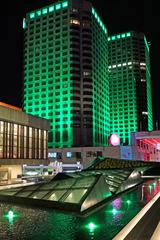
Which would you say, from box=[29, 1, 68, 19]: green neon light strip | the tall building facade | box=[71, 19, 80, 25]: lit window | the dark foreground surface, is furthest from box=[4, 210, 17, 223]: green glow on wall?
box=[29, 1, 68, 19]: green neon light strip

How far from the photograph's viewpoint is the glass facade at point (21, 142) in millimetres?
56125

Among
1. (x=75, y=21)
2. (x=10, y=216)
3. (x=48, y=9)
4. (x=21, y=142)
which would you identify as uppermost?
(x=48, y=9)

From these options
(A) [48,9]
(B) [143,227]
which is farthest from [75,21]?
(B) [143,227]

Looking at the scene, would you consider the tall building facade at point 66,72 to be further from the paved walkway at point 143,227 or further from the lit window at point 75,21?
the paved walkway at point 143,227

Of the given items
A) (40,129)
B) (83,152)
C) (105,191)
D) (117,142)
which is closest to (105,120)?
(83,152)

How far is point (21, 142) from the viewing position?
61094mm

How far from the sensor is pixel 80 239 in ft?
33.7

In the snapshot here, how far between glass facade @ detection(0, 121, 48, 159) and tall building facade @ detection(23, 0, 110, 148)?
7312cm

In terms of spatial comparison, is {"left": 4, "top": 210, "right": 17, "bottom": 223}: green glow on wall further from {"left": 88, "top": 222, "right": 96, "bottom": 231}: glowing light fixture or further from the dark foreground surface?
{"left": 88, "top": 222, "right": 96, "bottom": 231}: glowing light fixture

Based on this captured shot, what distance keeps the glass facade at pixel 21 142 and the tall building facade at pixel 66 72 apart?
73.1 m

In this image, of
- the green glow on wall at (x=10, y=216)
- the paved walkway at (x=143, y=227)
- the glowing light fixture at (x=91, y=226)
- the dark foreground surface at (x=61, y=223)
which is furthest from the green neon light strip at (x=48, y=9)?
the glowing light fixture at (x=91, y=226)

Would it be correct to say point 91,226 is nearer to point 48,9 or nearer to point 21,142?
point 21,142

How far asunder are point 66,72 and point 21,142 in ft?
313

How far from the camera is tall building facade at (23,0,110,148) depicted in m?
147
